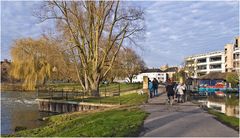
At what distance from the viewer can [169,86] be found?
2359 cm

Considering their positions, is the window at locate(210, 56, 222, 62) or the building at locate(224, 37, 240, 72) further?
the window at locate(210, 56, 222, 62)

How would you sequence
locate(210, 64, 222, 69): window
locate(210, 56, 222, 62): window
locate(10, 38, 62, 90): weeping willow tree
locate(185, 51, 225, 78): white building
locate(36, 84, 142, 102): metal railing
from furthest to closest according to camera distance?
locate(210, 64, 222, 69): window < locate(210, 56, 222, 62): window < locate(185, 51, 225, 78): white building < locate(10, 38, 62, 90): weeping willow tree < locate(36, 84, 142, 102): metal railing

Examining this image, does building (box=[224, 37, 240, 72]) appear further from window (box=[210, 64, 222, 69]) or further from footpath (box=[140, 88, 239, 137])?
footpath (box=[140, 88, 239, 137])

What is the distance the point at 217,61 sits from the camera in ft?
414

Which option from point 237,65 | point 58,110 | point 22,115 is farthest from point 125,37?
point 237,65

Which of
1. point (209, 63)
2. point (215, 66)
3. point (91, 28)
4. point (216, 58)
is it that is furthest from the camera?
point (209, 63)

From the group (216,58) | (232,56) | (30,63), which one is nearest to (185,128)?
(30,63)

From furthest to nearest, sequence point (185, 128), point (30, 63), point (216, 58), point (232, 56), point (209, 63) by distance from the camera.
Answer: point (209, 63) → point (216, 58) → point (232, 56) → point (30, 63) → point (185, 128)

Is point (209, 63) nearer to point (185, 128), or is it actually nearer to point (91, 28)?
point (91, 28)

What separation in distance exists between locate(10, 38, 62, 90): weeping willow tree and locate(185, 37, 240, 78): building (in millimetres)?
47488

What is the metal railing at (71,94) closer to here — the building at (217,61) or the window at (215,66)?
the building at (217,61)

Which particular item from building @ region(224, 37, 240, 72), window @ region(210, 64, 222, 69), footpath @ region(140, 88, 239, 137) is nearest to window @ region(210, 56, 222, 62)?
window @ region(210, 64, 222, 69)

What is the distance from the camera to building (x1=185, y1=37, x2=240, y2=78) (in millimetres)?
105081

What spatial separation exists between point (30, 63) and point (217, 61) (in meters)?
84.4
